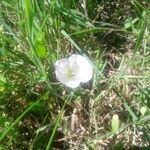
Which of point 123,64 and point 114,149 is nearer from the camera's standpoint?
point 114,149

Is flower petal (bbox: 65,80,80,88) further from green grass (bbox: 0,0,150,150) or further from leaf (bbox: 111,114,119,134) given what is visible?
leaf (bbox: 111,114,119,134)

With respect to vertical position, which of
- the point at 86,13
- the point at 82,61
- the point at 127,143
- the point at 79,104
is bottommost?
the point at 127,143

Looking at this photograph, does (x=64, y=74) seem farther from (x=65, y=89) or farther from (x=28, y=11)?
(x=28, y=11)

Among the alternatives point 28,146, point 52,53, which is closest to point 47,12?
point 52,53

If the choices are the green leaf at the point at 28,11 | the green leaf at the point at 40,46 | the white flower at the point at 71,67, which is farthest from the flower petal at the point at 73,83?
the green leaf at the point at 28,11

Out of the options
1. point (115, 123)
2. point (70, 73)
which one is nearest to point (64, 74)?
point (70, 73)

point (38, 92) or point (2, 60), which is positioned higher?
point (2, 60)

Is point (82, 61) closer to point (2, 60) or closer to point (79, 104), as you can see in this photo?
point (79, 104)

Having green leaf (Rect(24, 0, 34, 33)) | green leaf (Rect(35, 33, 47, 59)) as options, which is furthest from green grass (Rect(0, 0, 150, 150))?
green leaf (Rect(24, 0, 34, 33))
